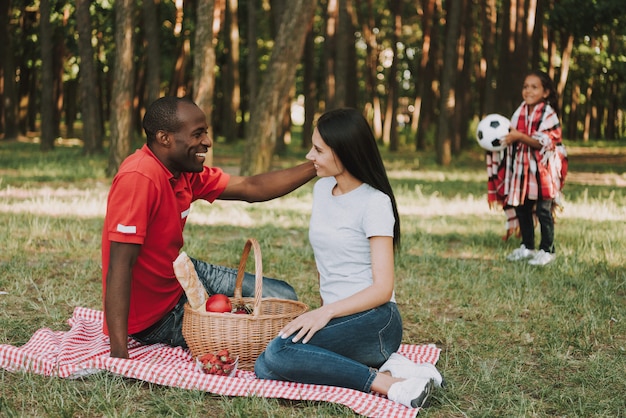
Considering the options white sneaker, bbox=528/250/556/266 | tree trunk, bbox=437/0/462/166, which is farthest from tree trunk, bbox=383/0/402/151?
white sneaker, bbox=528/250/556/266

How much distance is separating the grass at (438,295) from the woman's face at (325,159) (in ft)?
4.05

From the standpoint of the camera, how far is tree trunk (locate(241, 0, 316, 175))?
1362cm

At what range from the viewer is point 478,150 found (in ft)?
95.6

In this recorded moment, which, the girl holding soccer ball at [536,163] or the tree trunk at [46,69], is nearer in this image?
the girl holding soccer ball at [536,163]

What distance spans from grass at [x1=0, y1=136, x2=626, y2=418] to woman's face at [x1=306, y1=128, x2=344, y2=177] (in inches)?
48.6

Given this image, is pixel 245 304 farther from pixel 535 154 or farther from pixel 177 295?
pixel 535 154

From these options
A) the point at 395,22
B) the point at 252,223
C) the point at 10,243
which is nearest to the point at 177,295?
the point at 10,243

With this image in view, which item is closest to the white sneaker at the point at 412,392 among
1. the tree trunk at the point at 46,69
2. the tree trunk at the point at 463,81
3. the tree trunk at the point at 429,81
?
the tree trunk at the point at 46,69

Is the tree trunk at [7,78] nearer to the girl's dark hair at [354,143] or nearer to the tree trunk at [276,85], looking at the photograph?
the tree trunk at [276,85]

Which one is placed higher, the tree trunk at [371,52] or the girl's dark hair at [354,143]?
the tree trunk at [371,52]

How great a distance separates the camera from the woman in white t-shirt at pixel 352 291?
4.25 metres

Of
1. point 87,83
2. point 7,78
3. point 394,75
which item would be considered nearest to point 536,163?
point 87,83

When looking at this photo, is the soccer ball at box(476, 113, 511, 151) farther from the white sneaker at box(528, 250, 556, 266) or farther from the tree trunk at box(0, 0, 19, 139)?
the tree trunk at box(0, 0, 19, 139)

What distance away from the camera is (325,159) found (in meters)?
4.41
